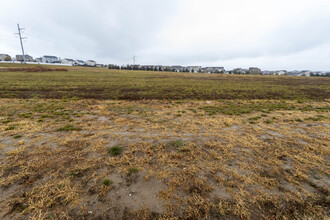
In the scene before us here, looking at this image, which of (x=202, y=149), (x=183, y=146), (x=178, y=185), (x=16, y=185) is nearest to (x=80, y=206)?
(x=16, y=185)

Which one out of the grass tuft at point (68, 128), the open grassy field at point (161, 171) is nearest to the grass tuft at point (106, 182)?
the open grassy field at point (161, 171)

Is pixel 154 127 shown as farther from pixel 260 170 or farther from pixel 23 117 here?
pixel 23 117

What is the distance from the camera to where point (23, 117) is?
7.57 meters

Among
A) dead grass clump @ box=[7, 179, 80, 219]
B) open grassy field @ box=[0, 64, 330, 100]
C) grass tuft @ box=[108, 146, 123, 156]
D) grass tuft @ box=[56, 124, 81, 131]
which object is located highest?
open grassy field @ box=[0, 64, 330, 100]

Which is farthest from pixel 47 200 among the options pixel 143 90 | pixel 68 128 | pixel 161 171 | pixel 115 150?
pixel 143 90

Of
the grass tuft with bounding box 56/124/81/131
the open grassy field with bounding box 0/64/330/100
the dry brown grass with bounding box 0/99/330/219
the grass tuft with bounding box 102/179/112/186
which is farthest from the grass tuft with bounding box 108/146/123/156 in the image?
the open grassy field with bounding box 0/64/330/100

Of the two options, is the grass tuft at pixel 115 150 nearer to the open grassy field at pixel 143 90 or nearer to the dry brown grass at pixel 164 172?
the dry brown grass at pixel 164 172

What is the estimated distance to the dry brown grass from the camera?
276 cm

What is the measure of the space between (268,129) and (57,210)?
864 cm

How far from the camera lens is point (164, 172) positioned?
3729 millimetres

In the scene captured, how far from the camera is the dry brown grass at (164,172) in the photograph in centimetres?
276

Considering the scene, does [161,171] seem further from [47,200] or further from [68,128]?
[68,128]

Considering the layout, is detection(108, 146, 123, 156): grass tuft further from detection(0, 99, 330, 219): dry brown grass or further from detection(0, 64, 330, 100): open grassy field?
detection(0, 64, 330, 100): open grassy field

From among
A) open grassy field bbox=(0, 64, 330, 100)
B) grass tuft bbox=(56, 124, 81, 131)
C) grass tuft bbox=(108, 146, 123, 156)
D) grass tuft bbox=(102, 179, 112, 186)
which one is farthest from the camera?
open grassy field bbox=(0, 64, 330, 100)
